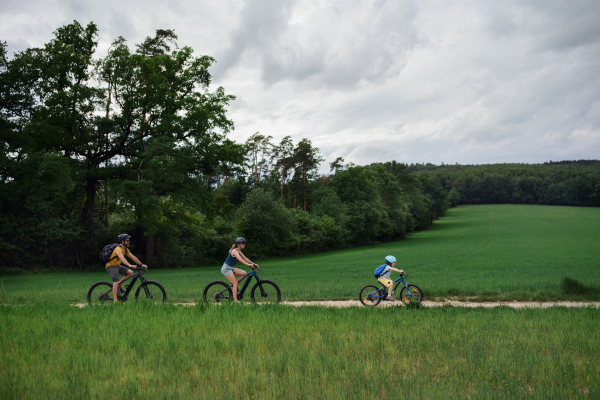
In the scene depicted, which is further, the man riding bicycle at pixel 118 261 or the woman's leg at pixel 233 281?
the woman's leg at pixel 233 281

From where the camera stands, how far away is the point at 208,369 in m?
5.13

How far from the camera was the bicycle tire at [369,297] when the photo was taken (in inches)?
407

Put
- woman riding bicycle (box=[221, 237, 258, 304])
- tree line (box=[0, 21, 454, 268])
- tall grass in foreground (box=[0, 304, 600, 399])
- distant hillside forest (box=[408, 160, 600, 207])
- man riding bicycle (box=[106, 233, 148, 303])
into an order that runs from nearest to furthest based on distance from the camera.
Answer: tall grass in foreground (box=[0, 304, 600, 399]) → woman riding bicycle (box=[221, 237, 258, 304]) → man riding bicycle (box=[106, 233, 148, 303]) → tree line (box=[0, 21, 454, 268]) → distant hillside forest (box=[408, 160, 600, 207])

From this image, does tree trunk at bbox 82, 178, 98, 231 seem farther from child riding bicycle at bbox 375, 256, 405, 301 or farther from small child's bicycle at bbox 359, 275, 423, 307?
child riding bicycle at bbox 375, 256, 405, 301

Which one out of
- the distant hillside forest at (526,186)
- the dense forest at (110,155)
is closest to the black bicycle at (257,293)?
the dense forest at (110,155)

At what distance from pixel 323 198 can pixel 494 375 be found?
57.8 m

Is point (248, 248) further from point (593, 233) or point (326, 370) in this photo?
point (593, 233)

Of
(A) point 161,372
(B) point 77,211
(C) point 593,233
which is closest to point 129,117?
(B) point 77,211

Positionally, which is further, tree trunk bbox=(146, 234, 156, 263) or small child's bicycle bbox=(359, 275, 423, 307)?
tree trunk bbox=(146, 234, 156, 263)

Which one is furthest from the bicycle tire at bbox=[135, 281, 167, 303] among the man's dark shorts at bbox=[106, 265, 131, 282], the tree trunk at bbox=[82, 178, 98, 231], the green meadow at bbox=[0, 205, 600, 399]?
the tree trunk at bbox=[82, 178, 98, 231]

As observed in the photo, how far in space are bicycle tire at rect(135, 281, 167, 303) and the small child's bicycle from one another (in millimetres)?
5691

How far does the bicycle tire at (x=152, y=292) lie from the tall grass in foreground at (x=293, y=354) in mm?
1644

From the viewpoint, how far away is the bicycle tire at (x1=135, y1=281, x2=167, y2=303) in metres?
10.1

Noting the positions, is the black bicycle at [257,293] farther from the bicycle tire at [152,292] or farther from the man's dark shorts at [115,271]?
the man's dark shorts at [115,271]
